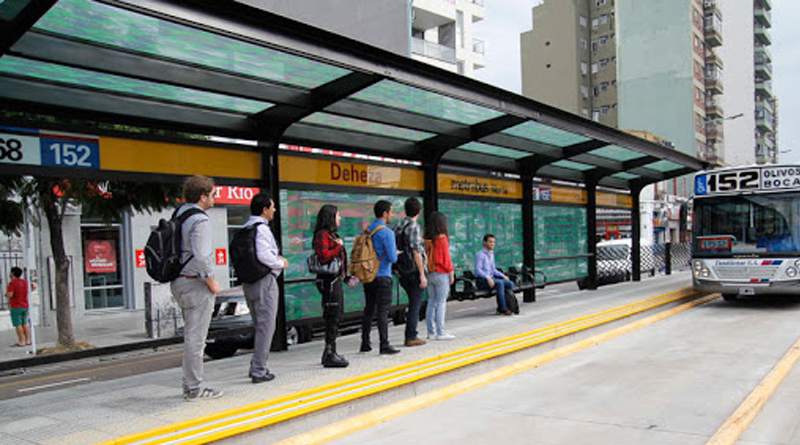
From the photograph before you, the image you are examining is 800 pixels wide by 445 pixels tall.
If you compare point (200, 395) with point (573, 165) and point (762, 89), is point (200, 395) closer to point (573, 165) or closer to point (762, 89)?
point (573, 165)

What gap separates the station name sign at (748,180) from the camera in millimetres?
11609

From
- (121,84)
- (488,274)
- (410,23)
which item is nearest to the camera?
(121,84)

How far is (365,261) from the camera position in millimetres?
6527

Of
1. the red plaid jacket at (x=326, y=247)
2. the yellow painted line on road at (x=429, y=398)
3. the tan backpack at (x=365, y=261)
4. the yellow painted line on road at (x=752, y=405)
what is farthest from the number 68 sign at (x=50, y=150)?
the yellow painted line on road at (x=752, y=405)

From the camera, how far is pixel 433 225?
7.80 metres

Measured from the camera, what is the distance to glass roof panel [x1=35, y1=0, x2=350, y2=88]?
468cm

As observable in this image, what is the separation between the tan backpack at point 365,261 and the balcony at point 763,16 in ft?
288

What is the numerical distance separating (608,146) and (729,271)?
3194 mm

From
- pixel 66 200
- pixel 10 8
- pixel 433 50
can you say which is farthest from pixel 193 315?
pixel 433 50

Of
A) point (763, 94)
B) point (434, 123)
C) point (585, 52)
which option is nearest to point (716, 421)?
point (434, 123)

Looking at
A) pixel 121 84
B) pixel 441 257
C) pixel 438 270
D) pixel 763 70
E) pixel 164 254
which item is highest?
pixel 763 70

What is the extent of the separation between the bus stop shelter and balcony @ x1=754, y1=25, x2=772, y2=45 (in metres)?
82.7

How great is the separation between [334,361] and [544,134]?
6.14 meters

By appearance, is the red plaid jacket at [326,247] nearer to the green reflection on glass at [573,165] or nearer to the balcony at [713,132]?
the green reflection on glass at [573,165]
